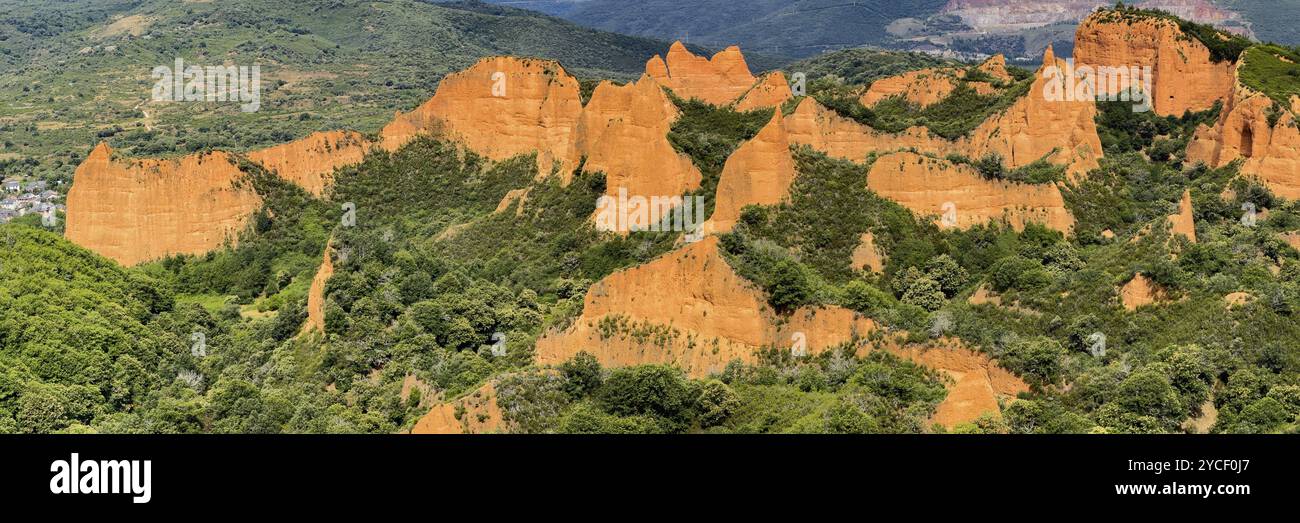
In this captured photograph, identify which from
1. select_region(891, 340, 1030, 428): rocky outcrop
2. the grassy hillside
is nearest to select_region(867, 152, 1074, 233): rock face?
select_region(891, 340, 1030, 428): rocky outcrop

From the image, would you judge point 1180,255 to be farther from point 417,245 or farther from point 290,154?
point 290,154

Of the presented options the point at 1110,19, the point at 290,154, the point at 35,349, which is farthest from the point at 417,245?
the point at 1110,19

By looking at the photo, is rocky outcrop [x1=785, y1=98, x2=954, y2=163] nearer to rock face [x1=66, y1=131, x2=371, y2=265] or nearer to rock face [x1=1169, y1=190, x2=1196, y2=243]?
rock face [x1=1169, y1=190, x2=1196, y2=243]

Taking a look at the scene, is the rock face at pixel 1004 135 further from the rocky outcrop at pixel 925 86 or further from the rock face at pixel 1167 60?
the rocky outcrop at pixel 925 86

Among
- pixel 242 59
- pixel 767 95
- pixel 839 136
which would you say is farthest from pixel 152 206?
pixel 242 59

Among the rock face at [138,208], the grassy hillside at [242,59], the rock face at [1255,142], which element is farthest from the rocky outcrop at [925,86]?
the grassy hillside at [242,59]

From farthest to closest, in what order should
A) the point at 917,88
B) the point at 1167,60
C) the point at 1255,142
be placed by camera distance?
the point at 917,88 → the point at 1167,60 → the point at 1255,142

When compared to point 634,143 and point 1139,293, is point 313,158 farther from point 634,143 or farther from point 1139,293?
point 1139,293
